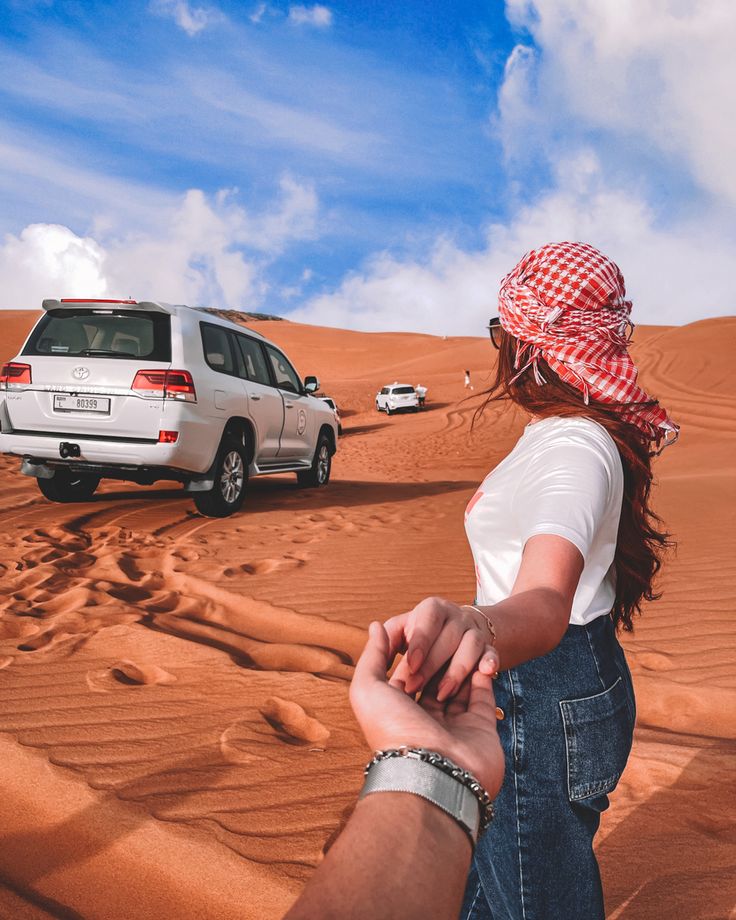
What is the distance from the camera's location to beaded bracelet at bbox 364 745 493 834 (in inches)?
31.5

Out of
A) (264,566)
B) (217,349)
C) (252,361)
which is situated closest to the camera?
(264,566)

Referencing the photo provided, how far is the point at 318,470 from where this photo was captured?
10867mm

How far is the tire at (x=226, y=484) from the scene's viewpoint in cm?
782

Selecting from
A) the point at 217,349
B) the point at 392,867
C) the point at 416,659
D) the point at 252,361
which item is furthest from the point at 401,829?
the point at 252,361

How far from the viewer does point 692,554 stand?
6676 millimetres

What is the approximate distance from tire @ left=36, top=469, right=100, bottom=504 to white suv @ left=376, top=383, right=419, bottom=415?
65.6 ft

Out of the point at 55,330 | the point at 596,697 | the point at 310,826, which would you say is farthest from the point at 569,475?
the point at 55,330

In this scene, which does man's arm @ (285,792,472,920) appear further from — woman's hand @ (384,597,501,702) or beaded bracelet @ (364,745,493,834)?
woman's hand @ (384,597,501,702)

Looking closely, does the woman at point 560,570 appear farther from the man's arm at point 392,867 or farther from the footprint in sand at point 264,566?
the footprint in sand at point 264,566

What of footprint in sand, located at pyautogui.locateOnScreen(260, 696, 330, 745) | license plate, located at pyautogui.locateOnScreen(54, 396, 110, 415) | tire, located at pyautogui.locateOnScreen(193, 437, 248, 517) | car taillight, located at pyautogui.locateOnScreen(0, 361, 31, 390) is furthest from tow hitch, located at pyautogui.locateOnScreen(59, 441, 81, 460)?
footprint in sand, located at pyautogui.locateOnScreen(260, 696, 330, 745)

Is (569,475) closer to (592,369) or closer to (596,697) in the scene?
(592,369)

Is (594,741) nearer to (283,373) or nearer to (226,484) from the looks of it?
(226,484)

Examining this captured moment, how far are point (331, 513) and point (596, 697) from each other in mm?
7267

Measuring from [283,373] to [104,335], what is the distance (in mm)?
2909
